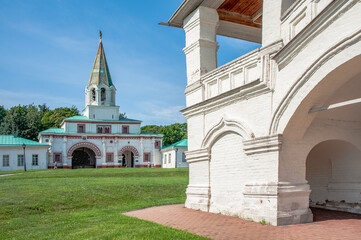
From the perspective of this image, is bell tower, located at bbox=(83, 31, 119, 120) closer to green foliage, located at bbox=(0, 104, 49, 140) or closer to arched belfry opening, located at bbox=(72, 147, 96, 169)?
arched belfry opening, located at bbox=(72, 147, 96, 169)

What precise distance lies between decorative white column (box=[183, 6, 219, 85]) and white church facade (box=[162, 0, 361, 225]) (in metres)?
0.03

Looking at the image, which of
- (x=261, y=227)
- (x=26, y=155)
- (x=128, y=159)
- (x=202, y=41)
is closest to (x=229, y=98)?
(x=202, y=41)

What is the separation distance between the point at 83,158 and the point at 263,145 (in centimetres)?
4420

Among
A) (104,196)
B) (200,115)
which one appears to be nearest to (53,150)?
(104,196)

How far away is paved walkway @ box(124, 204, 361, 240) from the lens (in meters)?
6.28

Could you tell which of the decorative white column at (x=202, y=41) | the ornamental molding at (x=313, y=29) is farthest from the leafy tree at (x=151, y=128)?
the ornamental molding at (x=313, y=29)

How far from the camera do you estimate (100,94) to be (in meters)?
47.1

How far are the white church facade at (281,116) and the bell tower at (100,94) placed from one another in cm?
3800

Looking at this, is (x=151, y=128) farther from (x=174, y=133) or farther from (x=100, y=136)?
(x=100, y=136)

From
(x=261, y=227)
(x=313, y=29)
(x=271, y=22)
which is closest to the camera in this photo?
(x=313, y=29)

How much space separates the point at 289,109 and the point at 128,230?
4.11 meters

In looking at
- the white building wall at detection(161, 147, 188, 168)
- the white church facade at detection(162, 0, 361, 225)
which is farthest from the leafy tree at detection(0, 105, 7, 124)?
the white church facade at detection(162, 0, 361, 225)

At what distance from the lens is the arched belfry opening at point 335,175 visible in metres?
8.44

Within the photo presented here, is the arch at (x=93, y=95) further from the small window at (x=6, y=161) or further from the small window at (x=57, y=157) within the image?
the small window at (x=6, y=161)
